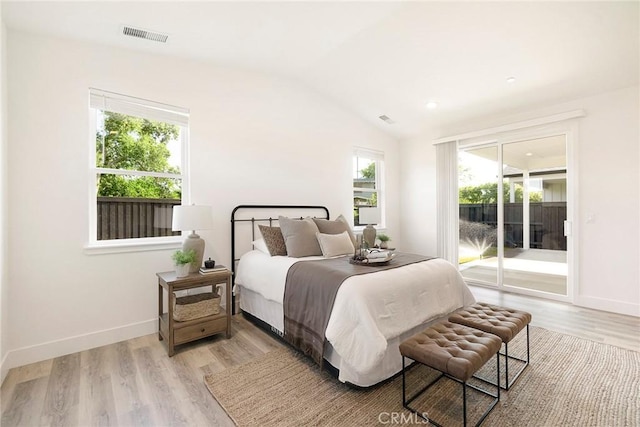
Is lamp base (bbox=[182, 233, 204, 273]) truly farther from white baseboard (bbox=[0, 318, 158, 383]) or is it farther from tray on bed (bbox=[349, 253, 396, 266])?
tray on bed (bbox=[349, 253, 396, 266])

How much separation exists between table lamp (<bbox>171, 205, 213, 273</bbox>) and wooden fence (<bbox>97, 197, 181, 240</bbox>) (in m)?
0.54

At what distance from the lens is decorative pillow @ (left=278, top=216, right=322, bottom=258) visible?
3086 millimetres

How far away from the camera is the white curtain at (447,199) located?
4872 mm

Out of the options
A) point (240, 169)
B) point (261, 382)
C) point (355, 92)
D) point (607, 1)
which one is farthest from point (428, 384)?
point (355, 92)

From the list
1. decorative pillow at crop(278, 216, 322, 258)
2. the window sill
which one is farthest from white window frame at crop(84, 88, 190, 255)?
decorative pillow at crop(278, 216, 322, 258)

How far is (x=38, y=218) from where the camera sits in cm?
244

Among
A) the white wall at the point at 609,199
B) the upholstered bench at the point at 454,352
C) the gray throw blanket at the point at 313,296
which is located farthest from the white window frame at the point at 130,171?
the white wall at the point at 609,199

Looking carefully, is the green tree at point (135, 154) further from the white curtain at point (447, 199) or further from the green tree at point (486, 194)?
the green tree at point (486, 194)

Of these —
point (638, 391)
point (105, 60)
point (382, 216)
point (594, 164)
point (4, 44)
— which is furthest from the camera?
point (382, 216)

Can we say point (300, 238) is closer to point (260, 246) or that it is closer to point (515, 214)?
point (260, 246)

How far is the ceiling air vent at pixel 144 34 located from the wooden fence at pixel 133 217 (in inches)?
60.2

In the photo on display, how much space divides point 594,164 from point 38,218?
19.4 ft

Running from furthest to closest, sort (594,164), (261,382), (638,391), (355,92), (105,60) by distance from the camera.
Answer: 1. (355,92)
2. (594,164)
3. (105,60)
4. (261,382)
5. (638,391)

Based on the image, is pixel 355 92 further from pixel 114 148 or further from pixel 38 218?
pixel 38 218
